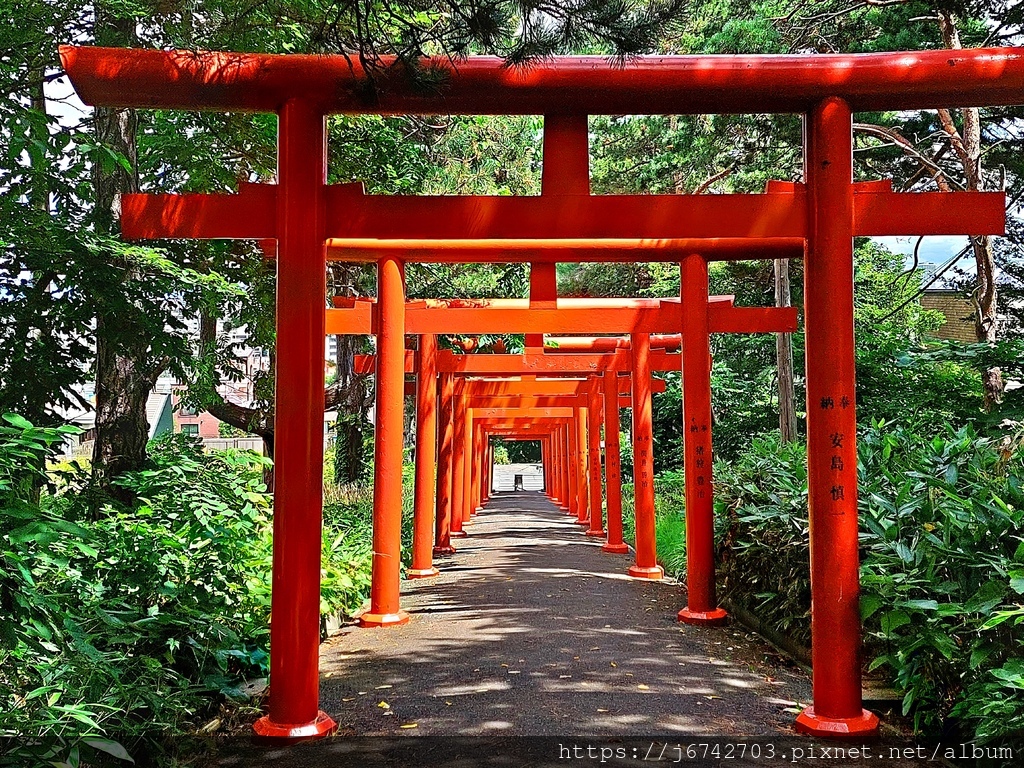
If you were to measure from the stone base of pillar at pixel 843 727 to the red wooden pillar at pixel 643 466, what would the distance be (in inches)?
227

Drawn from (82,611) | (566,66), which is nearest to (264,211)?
(566,66)

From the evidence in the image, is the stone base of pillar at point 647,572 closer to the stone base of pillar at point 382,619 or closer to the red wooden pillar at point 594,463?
the stone base of pillar at point 382,619

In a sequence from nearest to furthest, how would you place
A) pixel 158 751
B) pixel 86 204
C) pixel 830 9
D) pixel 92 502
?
pixel 158 751, pixel 92 502, pixel 86 204, pixel 830 9

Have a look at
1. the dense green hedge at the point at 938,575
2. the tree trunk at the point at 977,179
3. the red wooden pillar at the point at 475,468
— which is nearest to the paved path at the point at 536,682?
the dense green hedge at the point at 938,575

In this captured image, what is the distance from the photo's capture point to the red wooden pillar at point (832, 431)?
15.0 feet

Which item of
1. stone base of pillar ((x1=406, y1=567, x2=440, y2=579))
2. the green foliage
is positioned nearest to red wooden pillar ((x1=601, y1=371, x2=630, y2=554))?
stone base of pillar ((x1=406, y1=567, x2=440, y2=579))

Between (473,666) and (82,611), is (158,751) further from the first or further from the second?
(473,666)

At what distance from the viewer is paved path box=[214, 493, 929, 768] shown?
172 inches

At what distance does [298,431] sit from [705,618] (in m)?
4.37

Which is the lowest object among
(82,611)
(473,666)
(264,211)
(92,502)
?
(473,666)

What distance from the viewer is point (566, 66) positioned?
4.60 m

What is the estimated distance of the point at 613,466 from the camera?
13336 mm

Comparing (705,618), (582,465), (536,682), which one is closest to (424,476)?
(705,618)

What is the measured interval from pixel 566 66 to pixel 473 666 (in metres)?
3.88
